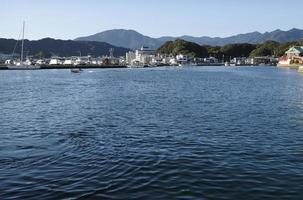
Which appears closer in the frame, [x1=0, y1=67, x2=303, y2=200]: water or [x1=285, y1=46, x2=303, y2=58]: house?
[x1=0, y1=67, x2=303, y2=200]: water

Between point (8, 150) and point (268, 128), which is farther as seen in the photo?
point (268, 128)

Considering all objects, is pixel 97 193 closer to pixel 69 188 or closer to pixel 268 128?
pixel 69 188

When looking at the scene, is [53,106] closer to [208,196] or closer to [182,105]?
[182,105]

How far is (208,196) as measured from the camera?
1206 cm

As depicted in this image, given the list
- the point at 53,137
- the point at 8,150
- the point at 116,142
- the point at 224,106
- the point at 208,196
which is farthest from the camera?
the point at 224,106

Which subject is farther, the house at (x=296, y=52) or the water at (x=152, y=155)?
the house at (x=296, y=52)

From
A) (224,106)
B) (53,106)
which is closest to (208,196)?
(224,106)

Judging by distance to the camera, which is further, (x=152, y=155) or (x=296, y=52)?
(x=296, y=52)

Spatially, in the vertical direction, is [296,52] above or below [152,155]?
above

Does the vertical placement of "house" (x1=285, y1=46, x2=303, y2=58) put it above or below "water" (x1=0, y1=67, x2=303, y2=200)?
above

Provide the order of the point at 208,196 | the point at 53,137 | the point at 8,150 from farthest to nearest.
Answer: the point at 53,137 → the point at 8,150 → the point at 208,196

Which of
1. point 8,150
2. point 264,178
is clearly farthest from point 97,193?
point 8,150

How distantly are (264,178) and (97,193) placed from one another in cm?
540

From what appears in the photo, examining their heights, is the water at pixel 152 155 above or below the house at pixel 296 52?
below
